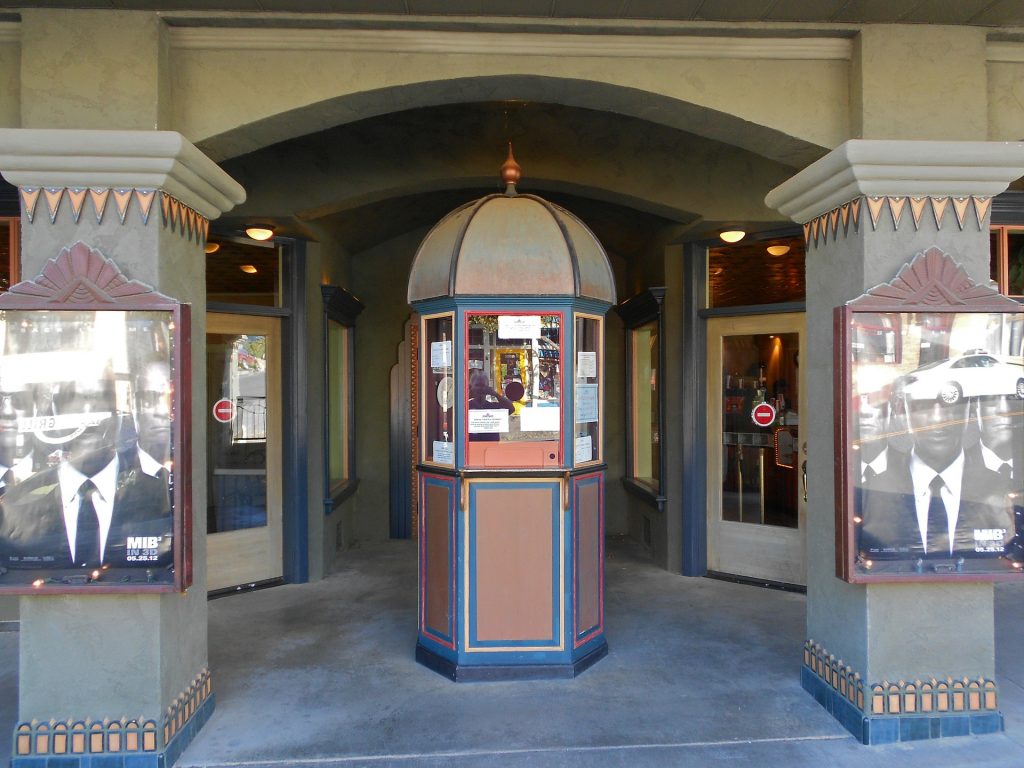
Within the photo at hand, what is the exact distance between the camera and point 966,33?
361 cm

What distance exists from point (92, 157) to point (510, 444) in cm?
253

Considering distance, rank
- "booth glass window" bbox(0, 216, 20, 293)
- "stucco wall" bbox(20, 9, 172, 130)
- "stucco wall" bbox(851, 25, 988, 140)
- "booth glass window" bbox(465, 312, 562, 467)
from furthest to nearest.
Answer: "booth glass window" bbox(0, 216, 20, 293)
"booth glass window" bbox(465, 312, 562, 467)
"stucco wall" bbox(851, 25, 988, 140)
"stucco wall" bbox(20, 9, 172, 130)

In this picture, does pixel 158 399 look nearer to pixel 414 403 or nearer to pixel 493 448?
pixel 493 448

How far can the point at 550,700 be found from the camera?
392 centimetres

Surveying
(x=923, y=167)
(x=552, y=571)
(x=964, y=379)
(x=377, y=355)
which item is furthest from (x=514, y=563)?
(x=377, y=355)

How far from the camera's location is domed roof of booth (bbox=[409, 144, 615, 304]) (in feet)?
13.6

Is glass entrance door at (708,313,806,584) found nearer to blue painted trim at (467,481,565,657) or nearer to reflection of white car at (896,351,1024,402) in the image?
reflection of white car at (896,351,1024,402)

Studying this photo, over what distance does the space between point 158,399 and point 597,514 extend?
2.60 m

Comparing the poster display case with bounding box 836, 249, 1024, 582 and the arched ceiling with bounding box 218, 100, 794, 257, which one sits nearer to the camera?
the poster display case with bounding box 836, 249, 1024, 582

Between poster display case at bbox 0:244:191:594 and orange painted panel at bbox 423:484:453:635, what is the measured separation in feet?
4.76

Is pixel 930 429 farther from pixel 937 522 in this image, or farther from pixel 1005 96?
pixel 1005 96

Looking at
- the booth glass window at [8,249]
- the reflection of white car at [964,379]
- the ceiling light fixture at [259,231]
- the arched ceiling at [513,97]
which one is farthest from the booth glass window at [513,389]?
the booth glass window at [8,249]

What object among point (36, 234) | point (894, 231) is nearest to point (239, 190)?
point (36, 234)

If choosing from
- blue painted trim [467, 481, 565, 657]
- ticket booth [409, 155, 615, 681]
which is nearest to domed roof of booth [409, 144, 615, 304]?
ticket booth [409, 155, 615, 681]
